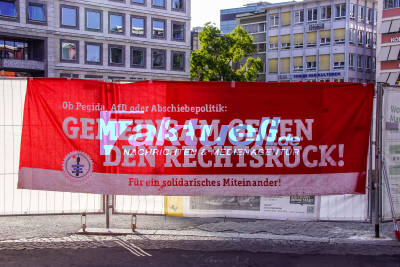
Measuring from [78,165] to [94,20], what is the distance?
50.6m

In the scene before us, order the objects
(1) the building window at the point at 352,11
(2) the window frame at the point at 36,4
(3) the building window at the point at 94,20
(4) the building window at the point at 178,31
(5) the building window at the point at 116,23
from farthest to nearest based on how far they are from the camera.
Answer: (1) the building window at the point at 352,11
(4) the building window at the point at 178,31
(5) the building window at the point at 116,23
(3) the building window at the point at 94,20
(2) the window frame at the point at 36,4

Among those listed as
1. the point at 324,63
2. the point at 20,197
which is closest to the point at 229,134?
the point at 20,197

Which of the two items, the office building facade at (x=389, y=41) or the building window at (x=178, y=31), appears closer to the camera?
the office building facade at (x=389, y=41)

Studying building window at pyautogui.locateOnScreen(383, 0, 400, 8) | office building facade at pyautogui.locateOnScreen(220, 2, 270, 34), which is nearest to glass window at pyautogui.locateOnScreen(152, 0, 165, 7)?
building window at pyautogui.locateOnScreen(383, 0, 400, 8)

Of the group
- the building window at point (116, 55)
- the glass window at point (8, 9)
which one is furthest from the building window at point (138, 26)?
the glass window at point (8, 9)

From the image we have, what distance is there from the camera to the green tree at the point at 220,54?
184ft

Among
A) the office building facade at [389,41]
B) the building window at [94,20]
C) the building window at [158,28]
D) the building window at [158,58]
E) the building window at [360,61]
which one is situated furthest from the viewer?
the building window at [360,61]

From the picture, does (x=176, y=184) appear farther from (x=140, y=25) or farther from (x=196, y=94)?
(x=140, y=25)

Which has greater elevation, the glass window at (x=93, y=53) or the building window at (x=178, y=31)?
the building window at (x=178, y=31)

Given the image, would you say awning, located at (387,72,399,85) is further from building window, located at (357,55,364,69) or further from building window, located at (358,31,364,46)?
building window, located at (358,31,364,46)

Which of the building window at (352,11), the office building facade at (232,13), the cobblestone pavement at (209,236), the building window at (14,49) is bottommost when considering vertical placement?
the cobblestone pavement at (209,236)

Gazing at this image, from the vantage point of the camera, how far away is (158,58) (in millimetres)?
59781

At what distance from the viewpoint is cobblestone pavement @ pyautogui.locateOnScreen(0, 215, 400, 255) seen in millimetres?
6863

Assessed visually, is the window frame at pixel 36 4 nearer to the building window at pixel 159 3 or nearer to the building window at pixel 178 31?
the building window at pixel 159 3
